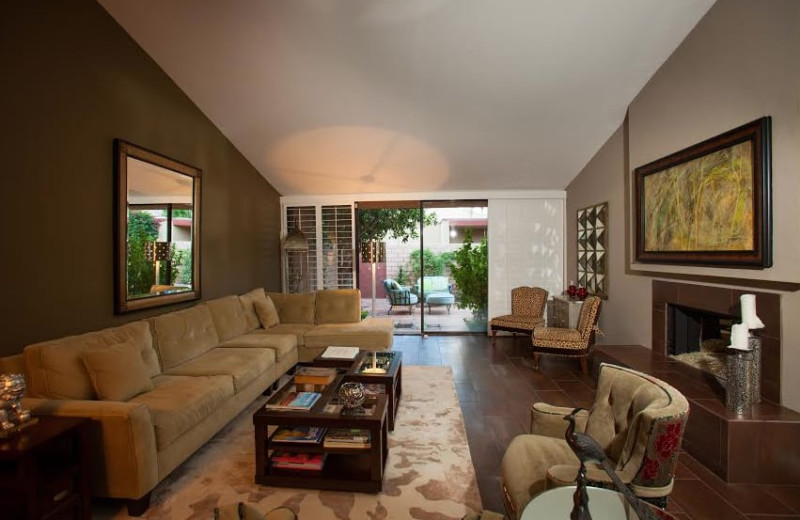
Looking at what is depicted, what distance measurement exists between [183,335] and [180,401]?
1.13m

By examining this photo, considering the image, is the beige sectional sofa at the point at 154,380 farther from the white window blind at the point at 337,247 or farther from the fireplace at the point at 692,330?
the fireplace at the point at 692,330

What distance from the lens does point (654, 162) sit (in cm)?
371

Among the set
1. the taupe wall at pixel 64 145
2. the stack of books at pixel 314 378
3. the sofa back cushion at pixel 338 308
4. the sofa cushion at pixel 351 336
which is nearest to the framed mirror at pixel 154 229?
the taupe wall at pixel 64 145

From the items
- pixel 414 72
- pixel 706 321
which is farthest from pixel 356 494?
pixel 414 72

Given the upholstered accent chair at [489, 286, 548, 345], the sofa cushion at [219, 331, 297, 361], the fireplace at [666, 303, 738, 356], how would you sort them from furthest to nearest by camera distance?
the upholstered accent chair at [489, 286, 548, 345], the sofa cushion at [219, 331, 297, 361], the fireplace at [666, 303, 738, 356]

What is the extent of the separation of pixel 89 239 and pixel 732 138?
485 centimetres

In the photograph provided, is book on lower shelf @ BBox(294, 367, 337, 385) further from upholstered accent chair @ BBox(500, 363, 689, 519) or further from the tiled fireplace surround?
the tiled fireplace surround

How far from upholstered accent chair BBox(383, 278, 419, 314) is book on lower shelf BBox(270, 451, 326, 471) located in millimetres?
4874

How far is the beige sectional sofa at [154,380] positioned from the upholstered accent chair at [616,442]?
1.95 m

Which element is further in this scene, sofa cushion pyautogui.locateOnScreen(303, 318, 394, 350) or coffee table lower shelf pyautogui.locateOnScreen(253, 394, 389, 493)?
sofa cushion pyautogui.locateOnScreen(303, 318, 394, 350)

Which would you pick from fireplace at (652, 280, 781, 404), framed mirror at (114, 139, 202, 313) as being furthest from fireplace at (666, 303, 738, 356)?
framed mirror at (114, 139, 202, 313)

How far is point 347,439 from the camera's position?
2.38m

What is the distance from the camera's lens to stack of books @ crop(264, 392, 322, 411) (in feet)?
8.09

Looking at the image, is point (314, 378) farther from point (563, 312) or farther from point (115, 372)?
point (563, 312)
